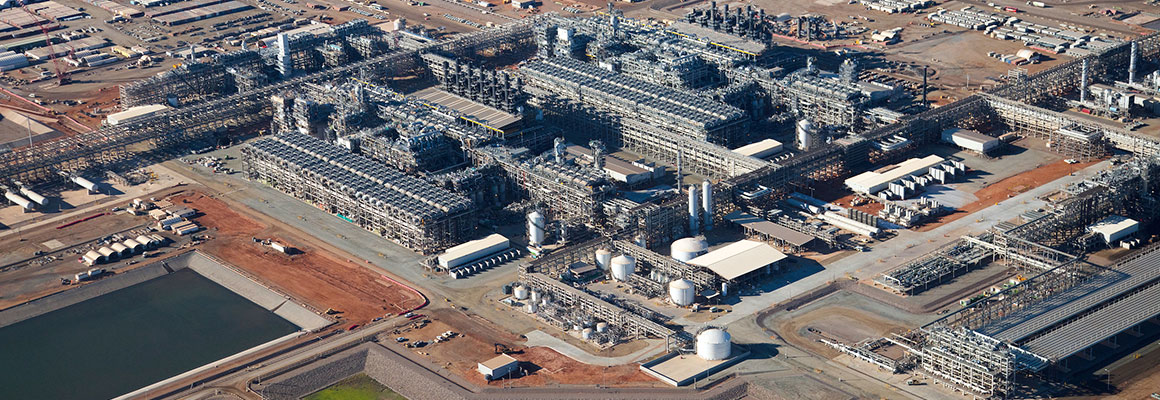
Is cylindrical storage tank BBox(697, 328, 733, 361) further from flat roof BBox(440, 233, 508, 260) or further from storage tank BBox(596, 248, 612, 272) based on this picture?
flat roof BBox(440, 233, 508, 260)

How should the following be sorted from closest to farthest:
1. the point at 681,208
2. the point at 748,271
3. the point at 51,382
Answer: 1. the point at 51,382
2. the point at 748,271
3. the point at 681,208

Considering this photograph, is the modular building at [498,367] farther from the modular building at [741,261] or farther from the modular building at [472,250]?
the modular building at [741,261]

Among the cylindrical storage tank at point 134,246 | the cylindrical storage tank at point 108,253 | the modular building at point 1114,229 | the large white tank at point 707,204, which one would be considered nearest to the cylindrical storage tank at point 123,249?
the cylindrical storage tank at point 134,246

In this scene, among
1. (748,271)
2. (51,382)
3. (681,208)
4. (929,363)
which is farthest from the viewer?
(681,208)

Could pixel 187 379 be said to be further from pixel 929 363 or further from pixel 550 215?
pixel 929 363

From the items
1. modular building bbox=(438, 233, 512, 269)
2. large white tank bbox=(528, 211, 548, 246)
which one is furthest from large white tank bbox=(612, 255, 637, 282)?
modular building bbox=(438, 233, 512, 269)

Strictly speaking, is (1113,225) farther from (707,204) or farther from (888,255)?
(707,204)

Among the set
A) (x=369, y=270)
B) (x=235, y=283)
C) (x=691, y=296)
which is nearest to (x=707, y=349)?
(x=691, y=296)
